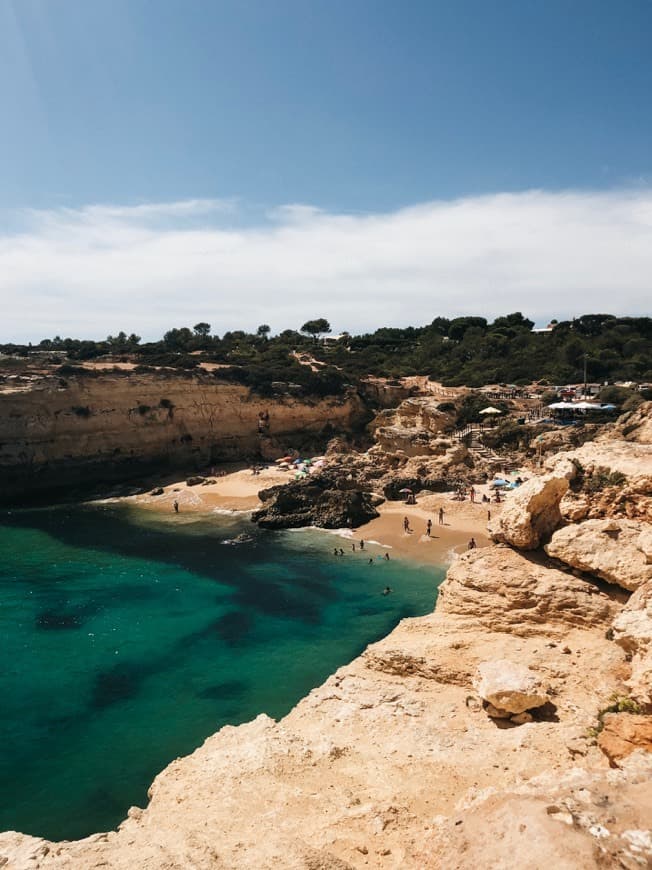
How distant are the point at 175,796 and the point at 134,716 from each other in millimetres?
8090

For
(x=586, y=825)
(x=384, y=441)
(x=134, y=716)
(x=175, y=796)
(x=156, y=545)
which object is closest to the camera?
(x=586, y=825)

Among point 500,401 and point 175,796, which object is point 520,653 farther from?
point 500,401

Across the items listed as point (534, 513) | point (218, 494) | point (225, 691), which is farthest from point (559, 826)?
point (218, 494)

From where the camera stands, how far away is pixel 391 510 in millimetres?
35000

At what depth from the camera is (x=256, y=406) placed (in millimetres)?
49781

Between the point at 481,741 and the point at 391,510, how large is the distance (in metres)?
26.7

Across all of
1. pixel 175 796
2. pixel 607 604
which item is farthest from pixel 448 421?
pixel 175 796

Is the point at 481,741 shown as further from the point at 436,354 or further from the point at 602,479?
the point at 436,354

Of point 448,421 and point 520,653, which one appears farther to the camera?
point 448,421

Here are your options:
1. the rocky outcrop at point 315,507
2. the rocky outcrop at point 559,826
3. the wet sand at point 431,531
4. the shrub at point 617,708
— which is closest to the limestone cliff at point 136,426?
the rocky outcrop at point 315,507

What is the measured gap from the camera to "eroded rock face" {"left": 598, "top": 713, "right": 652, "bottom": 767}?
6199mm

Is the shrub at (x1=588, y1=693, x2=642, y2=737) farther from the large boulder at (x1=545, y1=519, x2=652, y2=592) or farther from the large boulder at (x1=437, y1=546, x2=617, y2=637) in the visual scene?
the large boulder at (x1=545, y1=519, x2=652, y2=592)

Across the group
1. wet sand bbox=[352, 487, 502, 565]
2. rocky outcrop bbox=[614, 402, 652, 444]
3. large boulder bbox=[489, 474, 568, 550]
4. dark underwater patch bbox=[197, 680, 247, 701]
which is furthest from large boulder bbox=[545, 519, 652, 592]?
wet sand bbox=[352, 487, 502, 565]

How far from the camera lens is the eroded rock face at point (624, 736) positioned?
6199 millimetres
